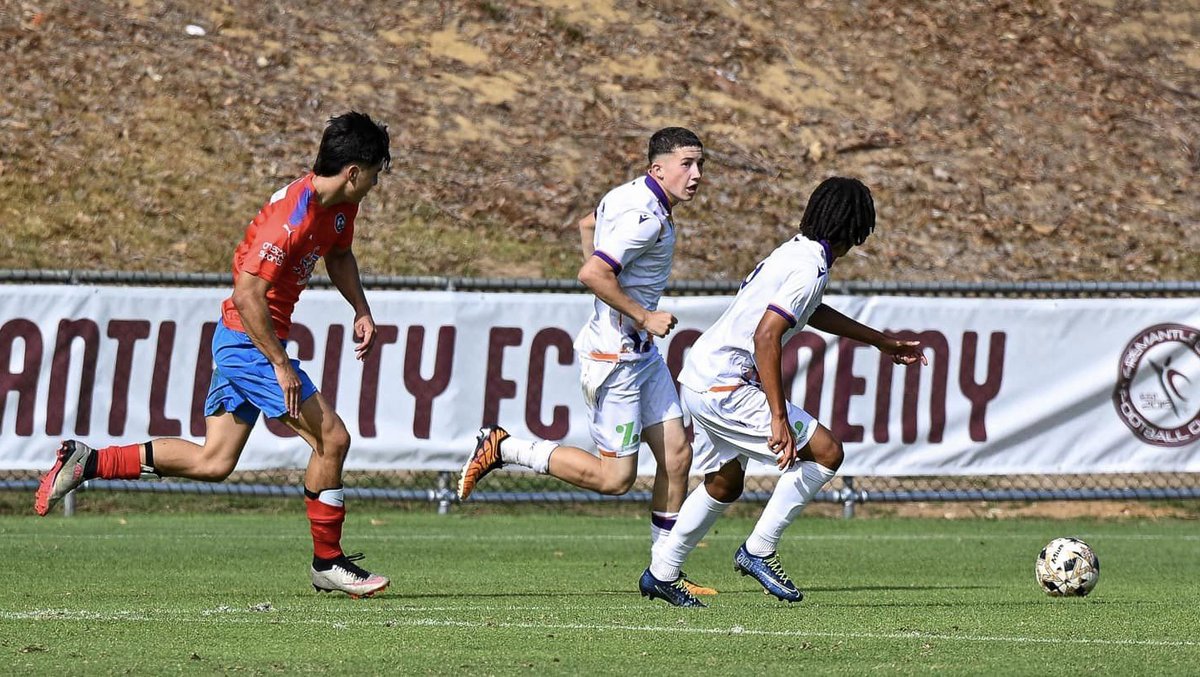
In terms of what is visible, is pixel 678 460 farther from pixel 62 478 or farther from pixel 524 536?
pixel 524 536

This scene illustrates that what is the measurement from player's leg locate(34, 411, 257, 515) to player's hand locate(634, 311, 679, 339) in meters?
1.91

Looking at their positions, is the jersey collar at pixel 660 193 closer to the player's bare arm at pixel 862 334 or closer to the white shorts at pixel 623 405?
the white shorts at pixel 623 405

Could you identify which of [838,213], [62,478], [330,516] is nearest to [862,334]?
[838,213]

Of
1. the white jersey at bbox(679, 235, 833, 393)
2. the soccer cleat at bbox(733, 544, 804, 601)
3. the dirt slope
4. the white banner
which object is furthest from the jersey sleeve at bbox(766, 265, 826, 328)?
the dirt slope

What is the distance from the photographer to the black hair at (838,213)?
300 inches

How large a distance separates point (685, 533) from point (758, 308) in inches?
42.1

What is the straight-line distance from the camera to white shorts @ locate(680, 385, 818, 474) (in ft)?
25.2

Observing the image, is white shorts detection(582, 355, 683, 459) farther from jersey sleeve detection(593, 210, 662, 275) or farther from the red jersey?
the red jersey

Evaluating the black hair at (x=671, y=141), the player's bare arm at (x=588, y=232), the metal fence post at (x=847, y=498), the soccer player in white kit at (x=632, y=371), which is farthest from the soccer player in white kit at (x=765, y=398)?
the metal fence post at (x=847, y=498)

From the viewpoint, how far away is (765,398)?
25.3 feet

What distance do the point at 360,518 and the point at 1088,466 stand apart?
5800mm

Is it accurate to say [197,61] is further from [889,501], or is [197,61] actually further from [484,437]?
[484,437]

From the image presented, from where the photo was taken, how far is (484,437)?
8.44m

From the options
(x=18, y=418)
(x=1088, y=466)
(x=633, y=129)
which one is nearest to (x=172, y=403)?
(x=18, y=418)
